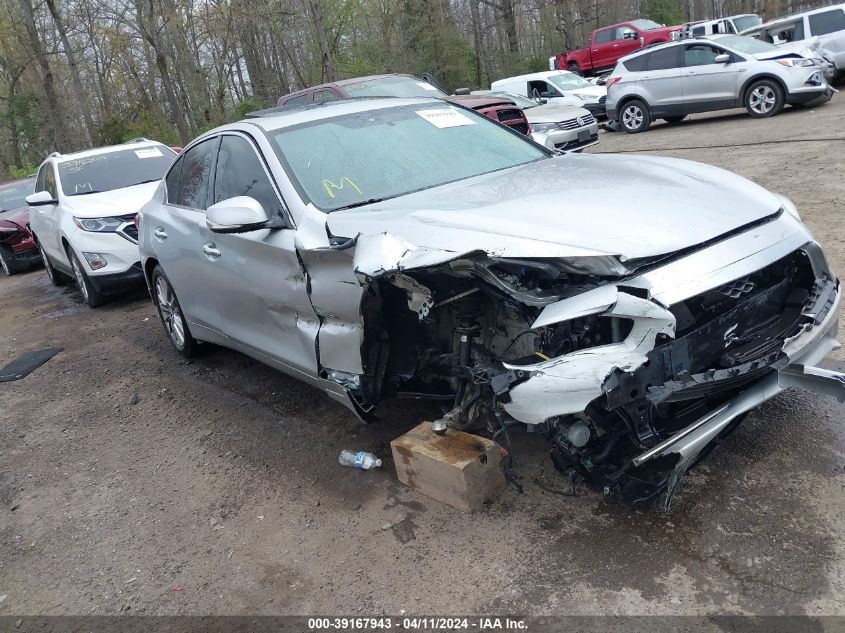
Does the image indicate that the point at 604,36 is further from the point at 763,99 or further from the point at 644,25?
the point at 763,99

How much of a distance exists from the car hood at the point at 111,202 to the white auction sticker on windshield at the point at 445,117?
452 centimetres

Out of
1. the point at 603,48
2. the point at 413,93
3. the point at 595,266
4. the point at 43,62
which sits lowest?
the point at 595,266

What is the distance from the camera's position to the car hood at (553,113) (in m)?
12.6

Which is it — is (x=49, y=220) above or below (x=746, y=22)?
below

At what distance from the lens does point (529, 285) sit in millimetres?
2932

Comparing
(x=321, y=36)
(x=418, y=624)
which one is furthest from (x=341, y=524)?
(x=321, y=36)

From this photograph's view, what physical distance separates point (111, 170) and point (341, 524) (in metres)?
7.33

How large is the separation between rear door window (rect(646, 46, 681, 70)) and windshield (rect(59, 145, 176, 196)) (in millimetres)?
9472

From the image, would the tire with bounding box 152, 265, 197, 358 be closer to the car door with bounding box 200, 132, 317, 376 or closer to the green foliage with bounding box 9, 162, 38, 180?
the car door with bounding box 200, 132, 317, 376

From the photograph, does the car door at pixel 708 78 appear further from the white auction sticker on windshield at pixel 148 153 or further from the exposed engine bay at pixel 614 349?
the exposed engine bay at pixel 614 349

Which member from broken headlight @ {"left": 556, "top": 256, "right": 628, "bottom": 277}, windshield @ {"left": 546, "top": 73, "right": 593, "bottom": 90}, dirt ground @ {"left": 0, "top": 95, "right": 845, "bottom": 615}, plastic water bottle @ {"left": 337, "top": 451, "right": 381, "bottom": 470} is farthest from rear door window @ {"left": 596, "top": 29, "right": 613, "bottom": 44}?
broken headlight @ {"left": 556, "top": 256, "right": 628, "bottom": 277}

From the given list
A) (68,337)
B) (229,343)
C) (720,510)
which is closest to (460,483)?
(720,510)

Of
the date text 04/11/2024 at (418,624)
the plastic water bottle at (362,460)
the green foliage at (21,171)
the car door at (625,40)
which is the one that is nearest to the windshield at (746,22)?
the car door at (625,40)

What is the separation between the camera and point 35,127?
35750 millimetres
